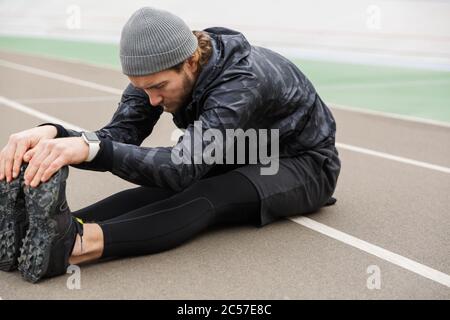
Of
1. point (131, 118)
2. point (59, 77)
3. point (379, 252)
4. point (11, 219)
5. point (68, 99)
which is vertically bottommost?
point (59, 77)

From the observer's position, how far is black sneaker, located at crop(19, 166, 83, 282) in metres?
2.71

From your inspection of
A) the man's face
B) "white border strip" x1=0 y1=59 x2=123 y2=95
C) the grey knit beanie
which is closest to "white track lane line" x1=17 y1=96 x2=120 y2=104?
"white border strip" x1=0 y1=59 x2=123 y2=95

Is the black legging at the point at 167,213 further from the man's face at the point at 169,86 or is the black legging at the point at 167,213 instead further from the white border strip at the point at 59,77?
the white border strip at the point at 59,77

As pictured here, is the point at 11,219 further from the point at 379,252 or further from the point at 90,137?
the point at 379,252

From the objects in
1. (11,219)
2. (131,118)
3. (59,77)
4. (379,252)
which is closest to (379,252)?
(379,252)

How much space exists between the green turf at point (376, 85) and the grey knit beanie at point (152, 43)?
4822mm

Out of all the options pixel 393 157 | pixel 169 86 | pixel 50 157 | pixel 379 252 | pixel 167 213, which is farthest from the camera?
pixel 393 157

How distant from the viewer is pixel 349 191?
14.7ft

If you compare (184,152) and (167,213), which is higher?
(184,152)

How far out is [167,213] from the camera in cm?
318

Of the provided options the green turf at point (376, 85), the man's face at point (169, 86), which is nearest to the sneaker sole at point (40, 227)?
the man's face at point (169, 86)

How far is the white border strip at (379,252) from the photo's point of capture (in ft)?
10.1

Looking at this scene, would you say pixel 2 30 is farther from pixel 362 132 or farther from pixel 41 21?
pixel 362 132

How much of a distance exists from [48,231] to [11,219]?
20 centimetres
